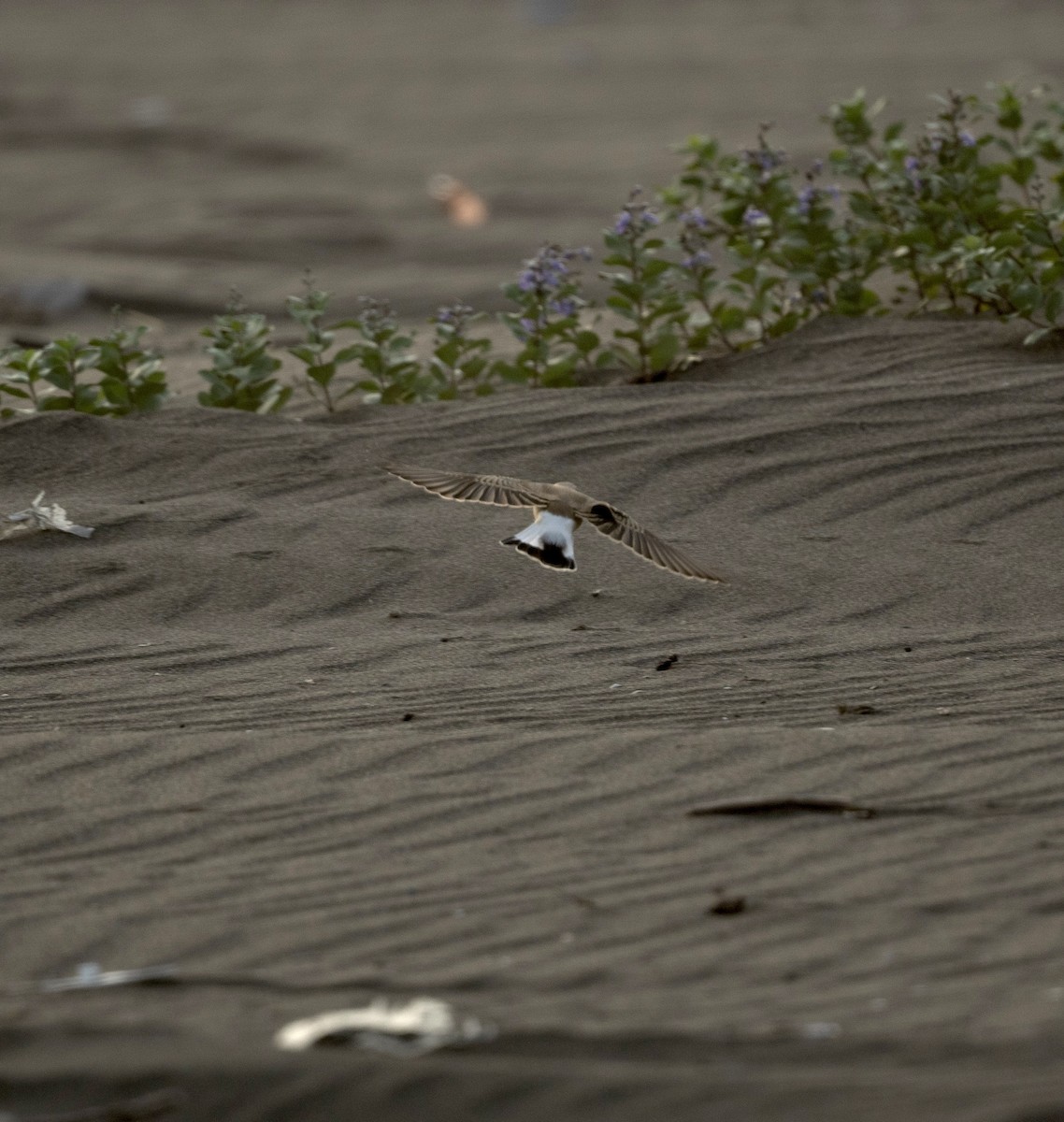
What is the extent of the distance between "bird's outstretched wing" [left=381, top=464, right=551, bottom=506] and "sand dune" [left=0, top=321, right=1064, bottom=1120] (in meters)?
0.51

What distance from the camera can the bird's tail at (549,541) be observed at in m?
5.31

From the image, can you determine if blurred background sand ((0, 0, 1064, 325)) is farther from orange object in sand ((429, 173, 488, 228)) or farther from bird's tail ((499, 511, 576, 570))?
bird's tail ((499, 511, 576, 570))

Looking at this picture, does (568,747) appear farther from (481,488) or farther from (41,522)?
(41,522)

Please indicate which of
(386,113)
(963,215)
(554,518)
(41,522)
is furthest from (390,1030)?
(386,113)

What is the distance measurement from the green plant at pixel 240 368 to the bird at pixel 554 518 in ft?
7.91

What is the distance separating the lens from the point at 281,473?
712 cm

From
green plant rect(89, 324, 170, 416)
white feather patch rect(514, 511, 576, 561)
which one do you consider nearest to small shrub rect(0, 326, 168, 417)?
green plant rect(89, 324, 170, 416)

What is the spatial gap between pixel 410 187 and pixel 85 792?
1401cm

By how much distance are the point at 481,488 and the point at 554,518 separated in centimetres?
30

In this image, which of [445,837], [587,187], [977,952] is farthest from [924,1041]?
[587,187]

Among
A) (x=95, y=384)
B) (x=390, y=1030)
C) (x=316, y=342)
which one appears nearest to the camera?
(x=390, y=1030)

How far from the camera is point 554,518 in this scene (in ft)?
17.9

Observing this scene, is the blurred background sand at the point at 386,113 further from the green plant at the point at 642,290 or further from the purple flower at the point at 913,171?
the green plant at the point at 642,290

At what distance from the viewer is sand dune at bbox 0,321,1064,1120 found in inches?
126
